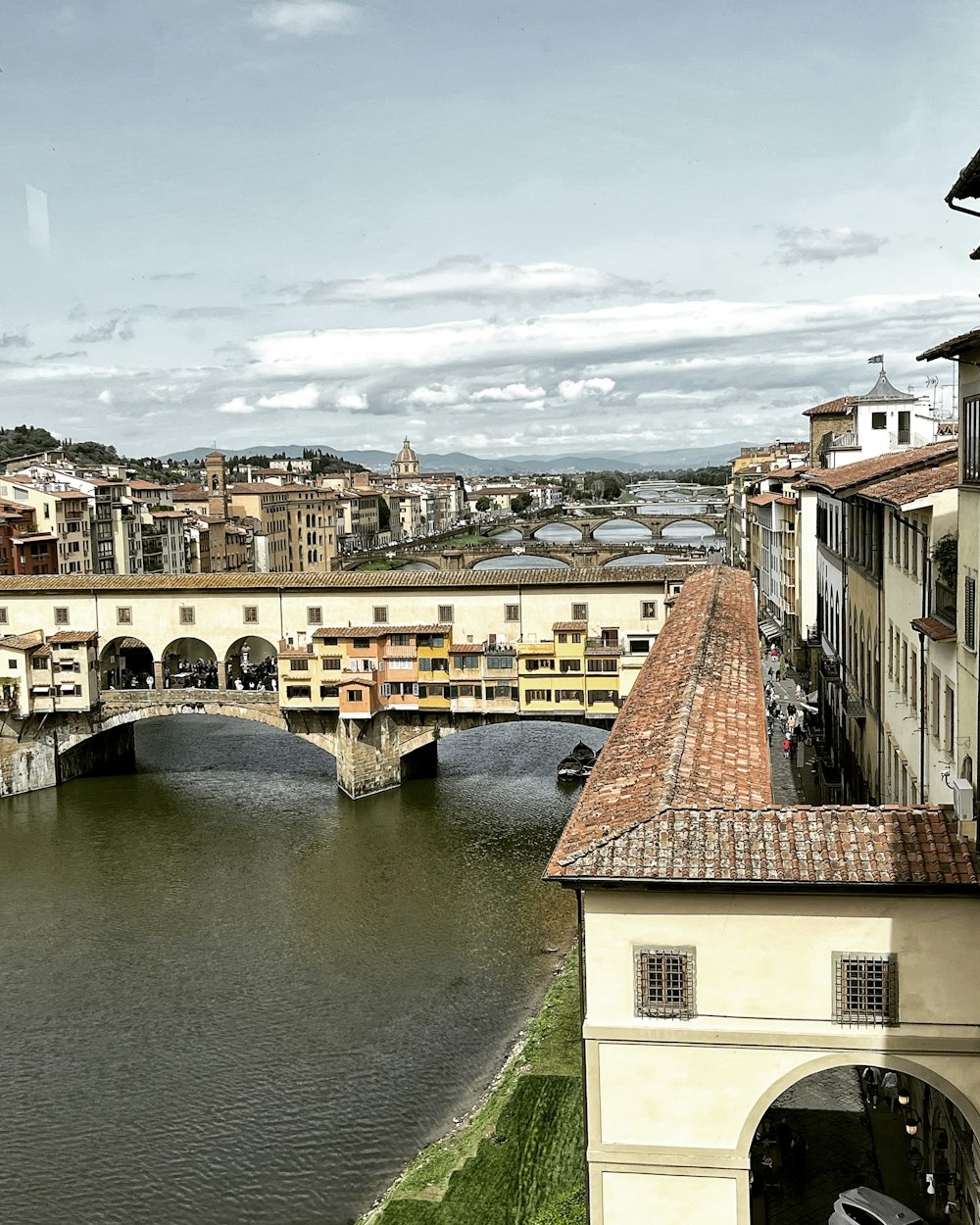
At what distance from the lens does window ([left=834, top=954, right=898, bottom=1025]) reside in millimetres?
10641

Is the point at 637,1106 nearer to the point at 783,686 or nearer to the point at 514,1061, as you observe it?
the point at 514,1061

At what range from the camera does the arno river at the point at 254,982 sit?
1725 centimetres

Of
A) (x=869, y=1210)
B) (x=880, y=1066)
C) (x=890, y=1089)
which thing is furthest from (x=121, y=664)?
(x=880, y=1066)

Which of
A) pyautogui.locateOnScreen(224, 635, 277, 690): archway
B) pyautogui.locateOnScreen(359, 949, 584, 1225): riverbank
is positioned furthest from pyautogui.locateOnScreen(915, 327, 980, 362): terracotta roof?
pyautogui.locateOnScreen(224, 635, 277, 690): archway

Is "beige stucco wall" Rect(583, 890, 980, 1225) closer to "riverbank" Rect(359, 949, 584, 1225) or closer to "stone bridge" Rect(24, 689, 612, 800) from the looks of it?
"riverbank" Rect(359, 949, 584, 1225)

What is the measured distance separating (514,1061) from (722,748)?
7583 millimetres

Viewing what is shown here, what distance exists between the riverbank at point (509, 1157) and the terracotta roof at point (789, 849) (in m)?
5.29

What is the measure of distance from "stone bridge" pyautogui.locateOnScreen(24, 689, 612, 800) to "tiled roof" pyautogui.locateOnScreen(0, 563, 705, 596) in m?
3.70

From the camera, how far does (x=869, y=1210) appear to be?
12.5 metres

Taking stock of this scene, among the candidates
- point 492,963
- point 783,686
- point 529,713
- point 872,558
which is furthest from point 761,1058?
point 783,686

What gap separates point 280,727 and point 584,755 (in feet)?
31.5

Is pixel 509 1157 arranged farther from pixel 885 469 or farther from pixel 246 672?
pixel 246 672

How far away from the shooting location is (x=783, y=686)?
40.5 metres

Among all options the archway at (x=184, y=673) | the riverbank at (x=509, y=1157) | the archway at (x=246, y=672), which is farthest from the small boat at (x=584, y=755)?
the riverbank at (x=509, y=1157)
